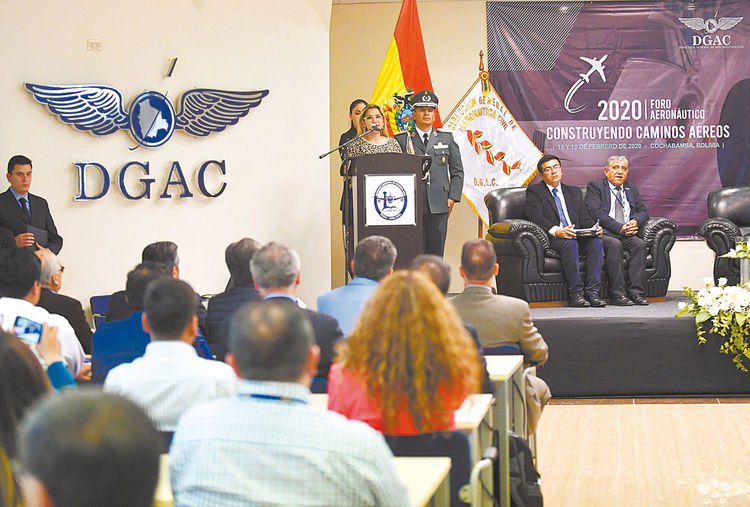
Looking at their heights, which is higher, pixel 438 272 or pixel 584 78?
pixel 584 78

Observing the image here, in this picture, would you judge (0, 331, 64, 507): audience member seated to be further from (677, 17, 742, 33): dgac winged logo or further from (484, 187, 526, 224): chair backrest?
(677, 17, 742, 33): dgac winged logo

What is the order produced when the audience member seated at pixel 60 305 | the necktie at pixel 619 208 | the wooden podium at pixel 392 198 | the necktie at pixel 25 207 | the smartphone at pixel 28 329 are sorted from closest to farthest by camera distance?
the smartphone at pixel 28 329, the audience member seated at pixel 60 305, the necktie at pixel 25 207, the wooden podium at pixel 392 198, the necktie at pixel 619 208

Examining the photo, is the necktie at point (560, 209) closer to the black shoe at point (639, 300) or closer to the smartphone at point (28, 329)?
the black shoe at point (639, 300)

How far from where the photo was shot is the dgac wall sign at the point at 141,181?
26.9 feet

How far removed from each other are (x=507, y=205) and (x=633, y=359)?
6.68ft

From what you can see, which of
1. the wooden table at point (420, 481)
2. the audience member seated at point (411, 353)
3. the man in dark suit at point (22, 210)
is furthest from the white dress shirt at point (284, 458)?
the man in dark suit at point (22, 210)

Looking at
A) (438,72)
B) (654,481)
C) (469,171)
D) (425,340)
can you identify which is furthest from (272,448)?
(438,72)

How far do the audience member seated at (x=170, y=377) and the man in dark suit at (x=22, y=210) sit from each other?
15.5 ft

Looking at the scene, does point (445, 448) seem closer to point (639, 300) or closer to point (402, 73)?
point (639, 300)

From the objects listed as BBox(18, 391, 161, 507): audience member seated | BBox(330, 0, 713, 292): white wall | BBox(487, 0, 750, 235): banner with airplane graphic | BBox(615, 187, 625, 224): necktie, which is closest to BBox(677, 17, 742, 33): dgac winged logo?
BBox(487, 0, 750, 235): banner with airplane graphic

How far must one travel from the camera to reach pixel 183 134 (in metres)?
8.46

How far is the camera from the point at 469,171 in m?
10.4

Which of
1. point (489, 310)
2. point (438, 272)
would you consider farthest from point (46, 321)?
point (489, 310)

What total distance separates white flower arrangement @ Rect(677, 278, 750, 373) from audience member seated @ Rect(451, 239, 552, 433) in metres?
2.81
